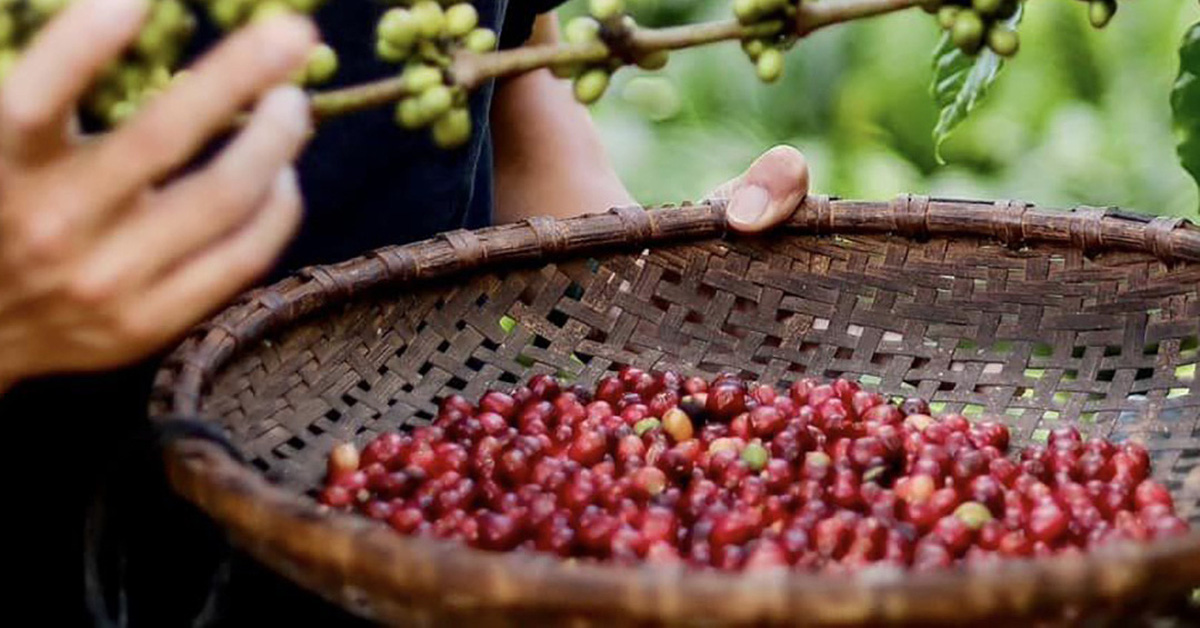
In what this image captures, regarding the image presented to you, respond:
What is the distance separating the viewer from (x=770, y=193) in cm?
148

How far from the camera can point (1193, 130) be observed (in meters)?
1.37

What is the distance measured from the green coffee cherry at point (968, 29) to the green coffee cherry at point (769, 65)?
0.40ft

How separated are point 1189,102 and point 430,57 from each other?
0.78 m

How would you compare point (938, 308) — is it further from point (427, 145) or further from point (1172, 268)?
point (427, 145)

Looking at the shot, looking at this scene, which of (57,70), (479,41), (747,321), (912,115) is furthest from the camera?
(912,115)

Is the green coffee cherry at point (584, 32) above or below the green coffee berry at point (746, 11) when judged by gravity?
below

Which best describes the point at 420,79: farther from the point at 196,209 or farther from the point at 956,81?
the point at 956,81

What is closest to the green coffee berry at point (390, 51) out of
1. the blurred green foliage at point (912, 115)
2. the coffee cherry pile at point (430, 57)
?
the coffee cherry pile at point (430, 57)

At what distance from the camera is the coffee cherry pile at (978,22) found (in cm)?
100

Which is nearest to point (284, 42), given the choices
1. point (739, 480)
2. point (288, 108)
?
point (288, 108)

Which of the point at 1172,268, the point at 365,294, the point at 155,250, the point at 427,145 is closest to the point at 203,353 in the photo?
the point at 365,294

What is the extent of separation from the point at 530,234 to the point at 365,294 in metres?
0.18

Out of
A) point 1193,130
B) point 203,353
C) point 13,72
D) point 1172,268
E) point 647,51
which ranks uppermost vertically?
point 1193,130

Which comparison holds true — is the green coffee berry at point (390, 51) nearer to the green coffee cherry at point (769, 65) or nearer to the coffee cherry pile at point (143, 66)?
the coffee cherry pile at point (143, 66)
